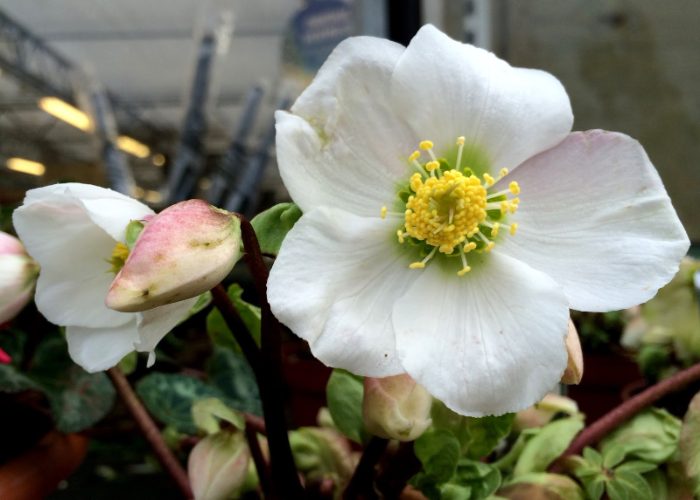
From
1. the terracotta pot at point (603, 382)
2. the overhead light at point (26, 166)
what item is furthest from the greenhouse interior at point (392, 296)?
the overhead light at point (26, 166)

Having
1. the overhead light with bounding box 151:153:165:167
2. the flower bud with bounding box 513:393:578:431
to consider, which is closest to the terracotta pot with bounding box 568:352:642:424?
the flower bud with bounding box 513:393:578:431

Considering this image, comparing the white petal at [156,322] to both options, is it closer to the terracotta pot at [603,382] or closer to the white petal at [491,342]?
the white petal at [491,342]

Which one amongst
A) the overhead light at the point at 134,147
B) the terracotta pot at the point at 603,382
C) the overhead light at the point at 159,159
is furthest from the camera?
the overhead light at the point at 159,159

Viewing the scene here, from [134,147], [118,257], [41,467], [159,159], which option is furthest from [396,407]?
[159,159]

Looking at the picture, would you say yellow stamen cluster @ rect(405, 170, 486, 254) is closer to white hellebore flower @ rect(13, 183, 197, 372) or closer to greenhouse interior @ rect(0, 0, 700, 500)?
greenhouse interior @ rect(0, 0, 700, 500)

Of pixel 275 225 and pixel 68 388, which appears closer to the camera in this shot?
pixel 275 225

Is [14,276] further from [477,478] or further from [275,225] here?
[477,478]
